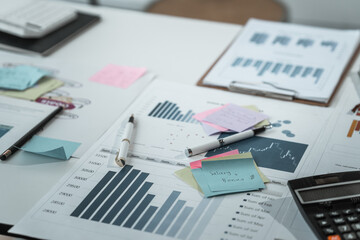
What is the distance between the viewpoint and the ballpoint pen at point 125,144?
101cm

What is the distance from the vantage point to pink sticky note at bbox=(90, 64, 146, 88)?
135 centimetres

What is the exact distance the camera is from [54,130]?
115 centimetres

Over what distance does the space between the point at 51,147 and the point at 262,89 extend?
1.77 ft

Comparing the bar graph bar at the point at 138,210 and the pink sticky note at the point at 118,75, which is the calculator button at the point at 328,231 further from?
the pink sticky note at the point at 118,75

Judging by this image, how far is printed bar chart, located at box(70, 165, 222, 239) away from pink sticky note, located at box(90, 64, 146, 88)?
0.43 metres

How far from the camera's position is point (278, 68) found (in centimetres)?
136

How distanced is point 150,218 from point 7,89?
651 mm

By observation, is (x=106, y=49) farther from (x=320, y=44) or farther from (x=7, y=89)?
(x=320, y=44)

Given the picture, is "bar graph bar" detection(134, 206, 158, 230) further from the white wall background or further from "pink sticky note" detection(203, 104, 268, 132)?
the white wall background

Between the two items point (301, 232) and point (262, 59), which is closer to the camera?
point (301, 232)

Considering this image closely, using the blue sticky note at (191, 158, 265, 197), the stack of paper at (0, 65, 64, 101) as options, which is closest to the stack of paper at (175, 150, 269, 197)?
the blue sticky note at (191, 158, 265, 197)

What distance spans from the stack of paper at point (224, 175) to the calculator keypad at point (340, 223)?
141mm

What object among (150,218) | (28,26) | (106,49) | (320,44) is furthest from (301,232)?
(28,26)

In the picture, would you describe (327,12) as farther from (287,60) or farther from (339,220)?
(339,220)
